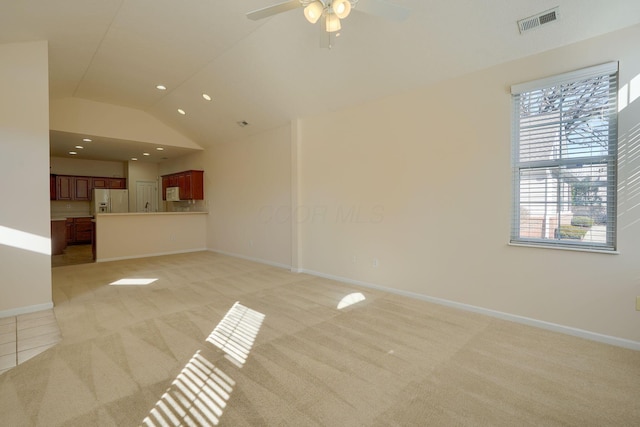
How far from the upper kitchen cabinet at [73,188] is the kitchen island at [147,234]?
3.68 m

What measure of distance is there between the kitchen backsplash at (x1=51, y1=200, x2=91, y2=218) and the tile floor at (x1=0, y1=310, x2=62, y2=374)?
739 cm

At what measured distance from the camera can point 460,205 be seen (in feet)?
11.6

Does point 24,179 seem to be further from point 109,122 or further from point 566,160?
point 566,160

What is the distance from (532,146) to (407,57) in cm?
166

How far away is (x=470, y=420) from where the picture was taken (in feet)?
5.81

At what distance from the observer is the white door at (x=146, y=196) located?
10.1 m

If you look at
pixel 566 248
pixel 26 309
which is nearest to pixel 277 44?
pixel 566 248

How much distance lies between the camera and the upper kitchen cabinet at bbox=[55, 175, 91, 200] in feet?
29.2

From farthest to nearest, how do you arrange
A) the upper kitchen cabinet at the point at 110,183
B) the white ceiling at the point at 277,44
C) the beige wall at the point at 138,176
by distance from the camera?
the beige wall at the point at 138,176
the upper kitchen cabinet at the point at 110,183
the white ceiling at the point at 277,44

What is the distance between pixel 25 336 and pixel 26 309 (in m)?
0.90

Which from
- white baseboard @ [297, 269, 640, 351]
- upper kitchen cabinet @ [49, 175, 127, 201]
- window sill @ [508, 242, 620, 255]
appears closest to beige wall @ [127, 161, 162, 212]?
upper kitchen cabinet @ [49, 175, 127, 201]

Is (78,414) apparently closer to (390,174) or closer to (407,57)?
(390,174)

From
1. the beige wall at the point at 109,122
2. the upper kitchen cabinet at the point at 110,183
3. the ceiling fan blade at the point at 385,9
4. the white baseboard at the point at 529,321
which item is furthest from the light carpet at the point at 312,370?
the upper kitchen cabinet at the point at 110,183

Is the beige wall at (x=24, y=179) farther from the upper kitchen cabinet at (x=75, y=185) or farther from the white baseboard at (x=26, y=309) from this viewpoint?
the upper kitchen cabinet at (x=75, y=185)
